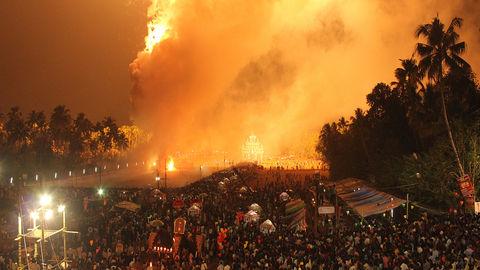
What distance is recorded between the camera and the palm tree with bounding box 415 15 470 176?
1051 inches

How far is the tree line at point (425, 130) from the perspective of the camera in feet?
89.2

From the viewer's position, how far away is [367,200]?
26531 millimetres

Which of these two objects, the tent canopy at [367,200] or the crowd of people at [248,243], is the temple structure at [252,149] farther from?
the crowd of people at [248,243]

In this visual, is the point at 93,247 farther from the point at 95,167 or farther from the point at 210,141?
the point at 210,141

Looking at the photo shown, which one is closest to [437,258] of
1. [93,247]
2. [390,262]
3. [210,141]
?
[390,262]

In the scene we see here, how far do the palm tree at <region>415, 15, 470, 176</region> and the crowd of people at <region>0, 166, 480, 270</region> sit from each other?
28.1 feet

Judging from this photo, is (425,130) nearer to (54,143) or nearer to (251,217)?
(251,217)

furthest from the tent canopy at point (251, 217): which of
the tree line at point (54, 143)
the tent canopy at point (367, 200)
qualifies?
the tree line at point (54, 143)

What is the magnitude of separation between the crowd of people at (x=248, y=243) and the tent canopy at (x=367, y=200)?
0.72 metres

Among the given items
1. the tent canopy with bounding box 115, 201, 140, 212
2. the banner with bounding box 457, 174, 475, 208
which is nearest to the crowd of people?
the tent canopy with bounding box 115, 201, 140, 212

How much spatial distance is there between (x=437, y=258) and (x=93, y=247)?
567 inches

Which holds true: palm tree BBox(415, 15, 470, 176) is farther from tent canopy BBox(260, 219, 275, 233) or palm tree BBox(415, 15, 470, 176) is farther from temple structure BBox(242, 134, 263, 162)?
temple structure BBox(242, 134, 263, 162)

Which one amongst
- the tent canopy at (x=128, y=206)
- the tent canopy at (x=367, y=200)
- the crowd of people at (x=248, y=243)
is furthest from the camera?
the tent canopy at (x=128, y=206)

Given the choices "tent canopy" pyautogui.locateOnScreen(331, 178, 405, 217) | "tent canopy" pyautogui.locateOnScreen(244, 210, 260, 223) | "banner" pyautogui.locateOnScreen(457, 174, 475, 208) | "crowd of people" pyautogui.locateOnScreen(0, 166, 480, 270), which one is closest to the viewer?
"crowd of people" pyautogui.locateOnScreen(0, 166, 480, 270)
